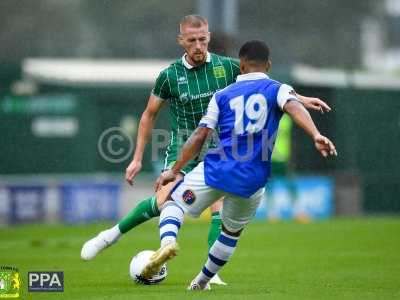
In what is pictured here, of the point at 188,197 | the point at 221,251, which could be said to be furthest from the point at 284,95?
the point at 221,251

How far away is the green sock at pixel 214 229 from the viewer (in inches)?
399

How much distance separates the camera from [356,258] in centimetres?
1369

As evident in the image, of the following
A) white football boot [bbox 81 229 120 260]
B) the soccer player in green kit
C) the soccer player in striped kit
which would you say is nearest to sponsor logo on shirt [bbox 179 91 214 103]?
the soccer player in green kit

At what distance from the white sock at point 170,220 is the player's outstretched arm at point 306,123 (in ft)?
4.13

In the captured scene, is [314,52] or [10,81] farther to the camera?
[314,52]

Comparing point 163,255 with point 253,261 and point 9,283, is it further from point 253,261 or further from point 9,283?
point 253,261

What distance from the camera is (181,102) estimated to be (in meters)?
Result: 10.3

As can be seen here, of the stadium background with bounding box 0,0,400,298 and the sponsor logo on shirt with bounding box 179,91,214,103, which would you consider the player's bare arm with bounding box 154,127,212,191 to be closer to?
the sponsor logo on shirt with bounding box 179,91,214,103

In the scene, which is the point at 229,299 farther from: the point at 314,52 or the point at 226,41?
the point at 314,52

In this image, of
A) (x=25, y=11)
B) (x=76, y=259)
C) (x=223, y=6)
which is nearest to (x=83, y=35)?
(x=25, y=11)

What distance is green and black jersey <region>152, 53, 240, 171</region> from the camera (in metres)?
10.2

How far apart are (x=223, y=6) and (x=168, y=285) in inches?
526

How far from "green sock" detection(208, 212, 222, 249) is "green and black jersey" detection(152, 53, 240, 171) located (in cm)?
50

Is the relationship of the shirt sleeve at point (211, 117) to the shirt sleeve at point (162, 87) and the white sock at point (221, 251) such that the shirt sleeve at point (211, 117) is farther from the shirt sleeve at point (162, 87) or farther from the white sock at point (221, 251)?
the shirt sleeve at point (162, 87)
